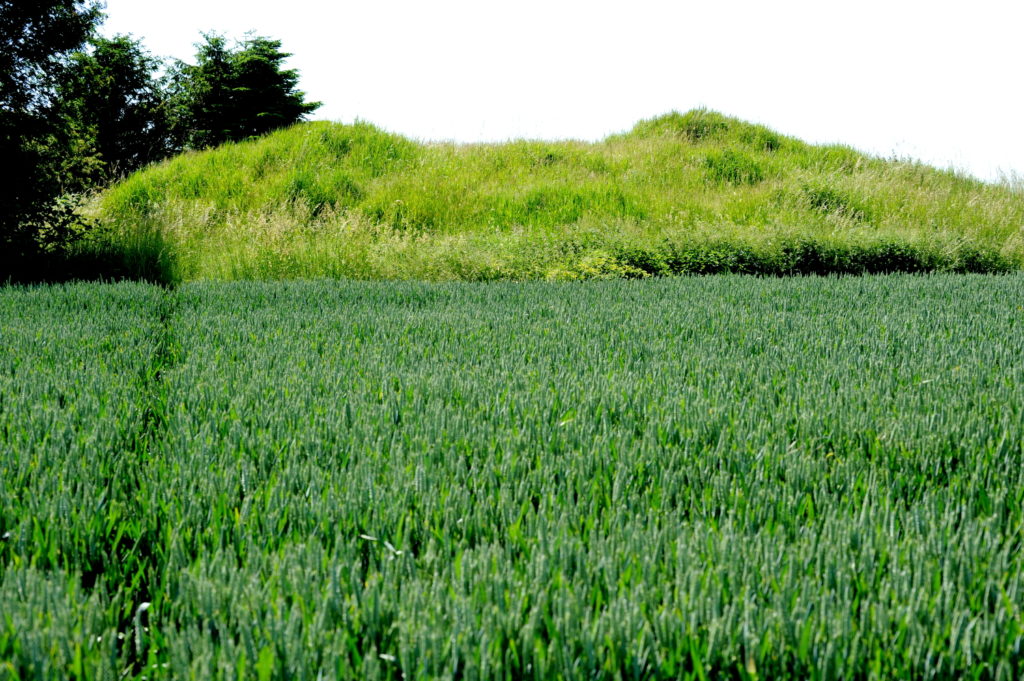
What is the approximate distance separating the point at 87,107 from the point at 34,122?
20.7 m

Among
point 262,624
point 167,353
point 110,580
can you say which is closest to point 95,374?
point 167,353

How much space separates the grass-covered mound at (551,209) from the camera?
1019cm

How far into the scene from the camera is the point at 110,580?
1803 mm

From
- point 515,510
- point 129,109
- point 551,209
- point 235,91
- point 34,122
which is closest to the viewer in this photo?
point 515,510

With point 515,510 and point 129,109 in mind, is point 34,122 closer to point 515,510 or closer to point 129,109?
point 515,510

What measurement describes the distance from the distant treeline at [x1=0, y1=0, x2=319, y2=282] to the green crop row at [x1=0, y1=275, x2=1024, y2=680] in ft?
20.7

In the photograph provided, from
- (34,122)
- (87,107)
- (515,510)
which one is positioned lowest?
(515,510)

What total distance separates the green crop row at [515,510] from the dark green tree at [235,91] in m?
25.1

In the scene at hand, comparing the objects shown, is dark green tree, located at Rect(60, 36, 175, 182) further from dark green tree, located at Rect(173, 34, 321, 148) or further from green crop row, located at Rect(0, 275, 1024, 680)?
green crop row, located at Rect(0, 275, 1024, 680)

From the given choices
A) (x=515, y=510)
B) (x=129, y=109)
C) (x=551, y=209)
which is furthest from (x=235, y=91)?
(x=515, y=510)

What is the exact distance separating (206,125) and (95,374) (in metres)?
27.1

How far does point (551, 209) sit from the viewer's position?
13703 mm

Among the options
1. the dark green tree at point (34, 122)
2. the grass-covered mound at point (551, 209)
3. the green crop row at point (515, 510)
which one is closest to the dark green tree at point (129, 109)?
the grass-covered mound at point (551, 209)

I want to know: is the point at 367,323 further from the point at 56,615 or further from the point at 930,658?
the point at 930,658
